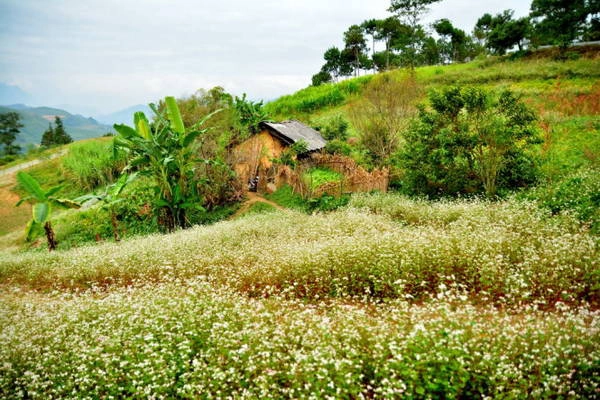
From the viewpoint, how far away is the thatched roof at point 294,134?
664 inches

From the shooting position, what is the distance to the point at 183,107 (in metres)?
23.2

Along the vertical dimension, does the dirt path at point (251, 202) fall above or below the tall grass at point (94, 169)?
below

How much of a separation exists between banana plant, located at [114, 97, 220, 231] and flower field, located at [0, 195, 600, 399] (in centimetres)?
382

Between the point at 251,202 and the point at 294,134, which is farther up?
the point at 294,134

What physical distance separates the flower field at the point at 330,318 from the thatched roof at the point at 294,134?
8256mm

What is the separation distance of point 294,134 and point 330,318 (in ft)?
44.2

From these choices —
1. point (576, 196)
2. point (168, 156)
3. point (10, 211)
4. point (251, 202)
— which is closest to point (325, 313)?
point (576, 196)

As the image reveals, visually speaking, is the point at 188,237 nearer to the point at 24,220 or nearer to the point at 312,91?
the point at 24,220

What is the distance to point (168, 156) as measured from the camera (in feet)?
40.5

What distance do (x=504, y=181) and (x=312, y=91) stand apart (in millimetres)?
25875

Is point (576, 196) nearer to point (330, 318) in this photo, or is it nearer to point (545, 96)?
point (330, 318)

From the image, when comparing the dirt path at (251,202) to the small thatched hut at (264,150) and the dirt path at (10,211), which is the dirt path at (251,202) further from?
the dirt path at (10,211)

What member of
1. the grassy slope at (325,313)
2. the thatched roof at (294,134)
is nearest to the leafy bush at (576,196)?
the grassy slope at (325,313)

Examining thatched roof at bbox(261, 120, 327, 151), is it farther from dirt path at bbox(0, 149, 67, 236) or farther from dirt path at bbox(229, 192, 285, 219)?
dirt path at bbox(0, 149, 67, 236)
